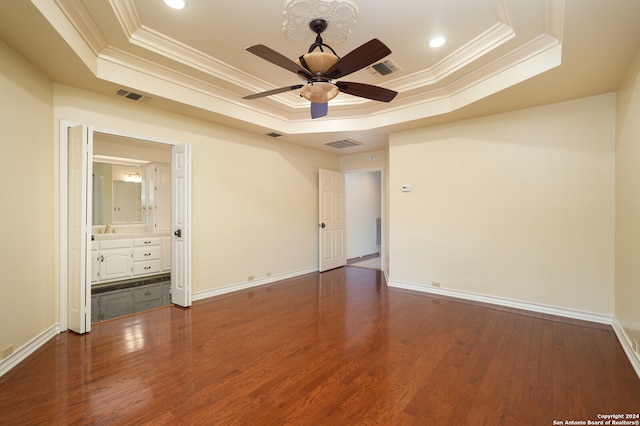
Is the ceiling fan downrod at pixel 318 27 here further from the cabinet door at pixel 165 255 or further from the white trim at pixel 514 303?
the cabinet door at pixel 165 255

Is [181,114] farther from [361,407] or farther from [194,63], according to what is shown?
[361,407]

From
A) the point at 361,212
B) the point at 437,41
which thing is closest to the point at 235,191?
the point at 437,41

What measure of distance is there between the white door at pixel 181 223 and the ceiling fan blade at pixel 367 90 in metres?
2.51

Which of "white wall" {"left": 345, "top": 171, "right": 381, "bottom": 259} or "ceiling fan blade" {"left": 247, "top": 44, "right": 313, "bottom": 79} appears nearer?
"ceiling fan blade" {"left": 247, "top": 44, "right": 313, "bottom": 79}

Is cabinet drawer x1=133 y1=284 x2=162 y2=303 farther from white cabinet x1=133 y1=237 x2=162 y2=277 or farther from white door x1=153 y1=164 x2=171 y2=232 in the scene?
white door x1=153 y1=164 x2=171 y2=232

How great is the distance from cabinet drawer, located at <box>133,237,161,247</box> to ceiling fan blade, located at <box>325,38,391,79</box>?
16.8ft

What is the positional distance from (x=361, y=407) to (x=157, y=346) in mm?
2086

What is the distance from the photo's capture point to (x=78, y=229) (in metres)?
3.08

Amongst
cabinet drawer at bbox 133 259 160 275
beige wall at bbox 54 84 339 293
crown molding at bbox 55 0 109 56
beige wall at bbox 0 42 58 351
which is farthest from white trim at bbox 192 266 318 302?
crown molding at bbox 55 0 109 56

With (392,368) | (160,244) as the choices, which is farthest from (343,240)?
(392,368)

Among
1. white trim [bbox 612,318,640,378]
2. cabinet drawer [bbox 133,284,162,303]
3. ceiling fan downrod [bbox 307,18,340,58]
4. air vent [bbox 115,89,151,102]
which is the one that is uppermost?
ceiling fan downrod [bbox 307,18,340,58]

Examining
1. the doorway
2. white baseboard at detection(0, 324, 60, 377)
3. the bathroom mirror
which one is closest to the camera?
white baseboard at detection(0, 324, 60, 377)

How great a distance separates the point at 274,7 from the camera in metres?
2.53

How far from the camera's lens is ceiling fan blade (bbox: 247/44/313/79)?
2.00 m
